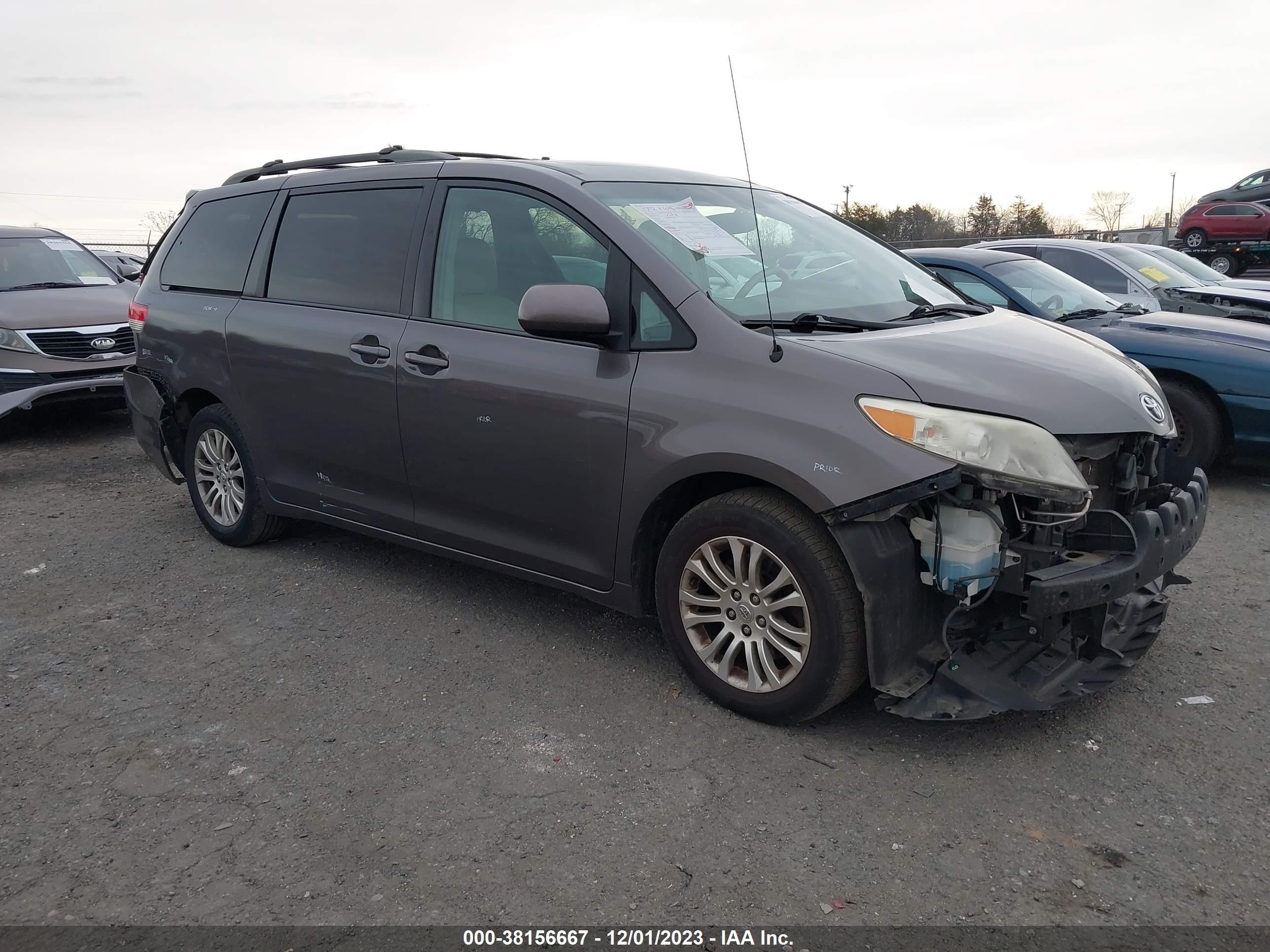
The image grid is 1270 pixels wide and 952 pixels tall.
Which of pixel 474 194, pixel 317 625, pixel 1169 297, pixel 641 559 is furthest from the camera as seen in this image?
pixel 1169 297

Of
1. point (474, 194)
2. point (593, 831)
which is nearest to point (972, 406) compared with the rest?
point (593, 831)

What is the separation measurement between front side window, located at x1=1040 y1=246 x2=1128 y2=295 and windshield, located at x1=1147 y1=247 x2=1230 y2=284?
4.78 feet

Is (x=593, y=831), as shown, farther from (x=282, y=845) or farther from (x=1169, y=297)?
(x=1169, y=297)

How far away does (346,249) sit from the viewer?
469cm

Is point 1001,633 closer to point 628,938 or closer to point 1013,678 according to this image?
point 1013,678

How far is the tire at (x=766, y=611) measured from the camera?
126 inches

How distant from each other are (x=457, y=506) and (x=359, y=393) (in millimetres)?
713

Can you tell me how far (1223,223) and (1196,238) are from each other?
26.7 inches

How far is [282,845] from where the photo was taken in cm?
291

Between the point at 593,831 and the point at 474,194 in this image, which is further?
the point at 474,194

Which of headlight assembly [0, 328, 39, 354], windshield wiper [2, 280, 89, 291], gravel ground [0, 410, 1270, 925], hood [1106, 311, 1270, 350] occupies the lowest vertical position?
gravel ground [0, 410, 1270, 925]

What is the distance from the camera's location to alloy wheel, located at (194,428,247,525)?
5426 mm

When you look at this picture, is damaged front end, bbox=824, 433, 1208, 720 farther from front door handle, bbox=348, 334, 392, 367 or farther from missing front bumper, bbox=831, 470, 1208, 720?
front door handle, bbox=348, 334, 392, 367

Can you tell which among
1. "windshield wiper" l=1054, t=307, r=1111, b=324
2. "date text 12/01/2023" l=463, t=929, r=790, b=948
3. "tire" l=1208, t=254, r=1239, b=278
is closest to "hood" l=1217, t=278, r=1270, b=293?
"windshield wiper" l=1054, t=307, r=1111, b=324
